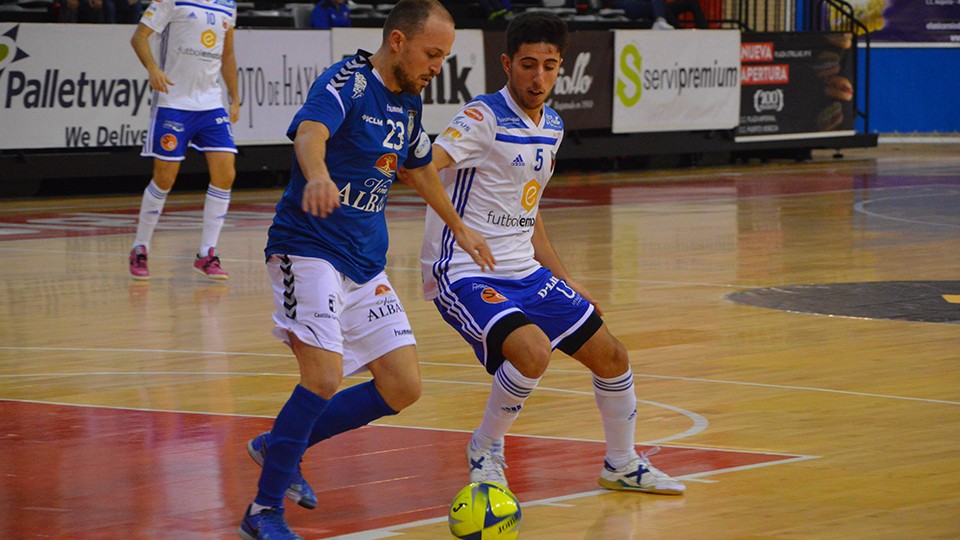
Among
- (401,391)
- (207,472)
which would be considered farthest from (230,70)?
(401,391)

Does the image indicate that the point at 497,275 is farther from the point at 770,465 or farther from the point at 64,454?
the point at 64,454

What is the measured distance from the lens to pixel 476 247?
5375 mm

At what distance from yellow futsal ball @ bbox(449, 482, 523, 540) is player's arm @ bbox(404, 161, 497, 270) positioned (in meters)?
0.81

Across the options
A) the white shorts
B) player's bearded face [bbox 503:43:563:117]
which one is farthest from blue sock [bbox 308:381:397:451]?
player's bearded face [bbox 503:43:563:117]

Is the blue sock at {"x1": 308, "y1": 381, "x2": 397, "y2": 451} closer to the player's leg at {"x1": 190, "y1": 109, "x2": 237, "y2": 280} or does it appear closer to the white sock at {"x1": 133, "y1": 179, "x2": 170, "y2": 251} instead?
the player's leg at {"x1": 190, "y1": 109, "x2": 237, "y2": 280}

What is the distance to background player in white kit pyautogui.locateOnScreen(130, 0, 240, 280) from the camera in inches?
472

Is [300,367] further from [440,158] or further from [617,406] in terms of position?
[617,406]

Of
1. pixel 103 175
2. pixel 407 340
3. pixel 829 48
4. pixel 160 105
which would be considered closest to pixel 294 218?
pixel 407 340

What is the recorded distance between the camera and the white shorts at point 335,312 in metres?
5.05

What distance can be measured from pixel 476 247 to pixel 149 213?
23.4 feet

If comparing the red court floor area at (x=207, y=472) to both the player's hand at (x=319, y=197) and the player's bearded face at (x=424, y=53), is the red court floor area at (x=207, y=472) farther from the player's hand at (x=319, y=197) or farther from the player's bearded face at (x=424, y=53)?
the player's bearded face at (x=424, y=53)

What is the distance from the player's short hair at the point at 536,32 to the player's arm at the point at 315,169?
107 centimetres

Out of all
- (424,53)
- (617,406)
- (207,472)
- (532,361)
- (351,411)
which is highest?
(424,53)

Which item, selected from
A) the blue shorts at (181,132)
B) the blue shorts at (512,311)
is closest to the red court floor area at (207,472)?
the blue shorts at (512,311)
